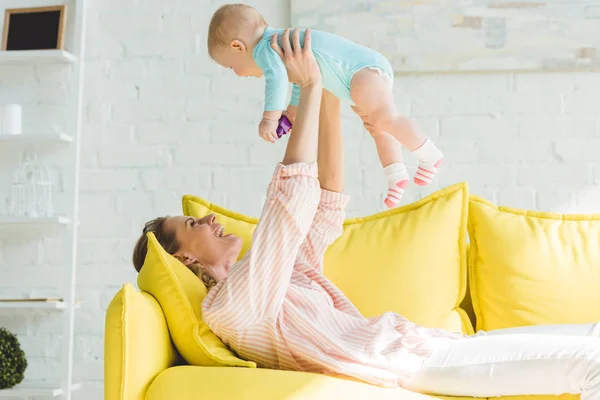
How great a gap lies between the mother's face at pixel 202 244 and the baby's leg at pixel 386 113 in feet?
1.75

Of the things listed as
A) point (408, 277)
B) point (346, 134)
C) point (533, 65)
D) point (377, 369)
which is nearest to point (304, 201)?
point (377, 369)

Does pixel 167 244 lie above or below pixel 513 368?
above

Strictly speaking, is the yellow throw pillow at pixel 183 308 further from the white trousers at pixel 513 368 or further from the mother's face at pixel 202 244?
the white trousers at pixel 513 368

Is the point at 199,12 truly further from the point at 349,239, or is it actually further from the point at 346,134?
the point at 349,239

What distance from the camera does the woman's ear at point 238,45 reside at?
5.30 feet

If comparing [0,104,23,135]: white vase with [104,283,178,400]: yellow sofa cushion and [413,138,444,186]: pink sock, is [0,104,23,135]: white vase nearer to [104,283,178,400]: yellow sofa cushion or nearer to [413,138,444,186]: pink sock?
[104,283,178,400]: yellow sofa cushion

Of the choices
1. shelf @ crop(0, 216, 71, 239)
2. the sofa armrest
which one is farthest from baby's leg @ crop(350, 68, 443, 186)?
shelf @ crop(0, 216, 71, 239)

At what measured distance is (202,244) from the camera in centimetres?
189

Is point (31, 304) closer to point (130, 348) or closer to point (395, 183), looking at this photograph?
point (130, 348)

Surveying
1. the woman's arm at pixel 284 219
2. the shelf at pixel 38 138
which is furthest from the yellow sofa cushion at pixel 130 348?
the shelf at pixel 38 138

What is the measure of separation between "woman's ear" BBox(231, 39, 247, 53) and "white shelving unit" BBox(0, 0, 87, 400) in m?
1.53

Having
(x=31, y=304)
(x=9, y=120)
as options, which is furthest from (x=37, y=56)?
(x=31, y=304)

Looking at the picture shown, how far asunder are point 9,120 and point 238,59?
65.7 inches

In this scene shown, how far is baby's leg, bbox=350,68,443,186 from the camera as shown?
1572mm
